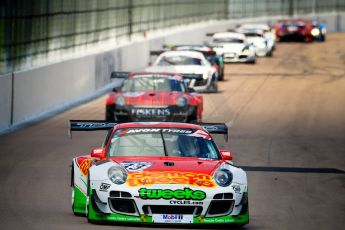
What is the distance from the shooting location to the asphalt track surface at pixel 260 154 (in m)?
13.4

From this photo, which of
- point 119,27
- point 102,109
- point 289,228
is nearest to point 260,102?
point 102,109

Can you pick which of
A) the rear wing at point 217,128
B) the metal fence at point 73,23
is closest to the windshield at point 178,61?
the metal fence at point 73,23

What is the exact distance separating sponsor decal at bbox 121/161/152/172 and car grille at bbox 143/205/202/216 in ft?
1.84

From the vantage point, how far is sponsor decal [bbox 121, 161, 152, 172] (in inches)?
484

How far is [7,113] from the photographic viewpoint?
25.3 m

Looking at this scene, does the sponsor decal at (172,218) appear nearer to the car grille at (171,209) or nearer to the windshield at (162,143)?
the car grille at (171,209)

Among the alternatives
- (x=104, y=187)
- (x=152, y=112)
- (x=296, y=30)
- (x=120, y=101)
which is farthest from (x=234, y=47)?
(x=104, y=187)

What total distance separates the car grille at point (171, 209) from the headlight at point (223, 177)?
41 cm

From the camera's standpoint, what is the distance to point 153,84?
1008 inches

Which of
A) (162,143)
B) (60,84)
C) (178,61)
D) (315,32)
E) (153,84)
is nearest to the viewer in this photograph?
(162,143)

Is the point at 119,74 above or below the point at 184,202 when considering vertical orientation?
above

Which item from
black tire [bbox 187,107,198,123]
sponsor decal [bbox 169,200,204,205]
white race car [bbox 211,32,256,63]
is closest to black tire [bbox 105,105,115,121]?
black tire [bbox 187,107,198,123]

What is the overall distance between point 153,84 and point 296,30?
152 ft

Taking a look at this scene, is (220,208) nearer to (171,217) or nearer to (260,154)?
(171,217)
